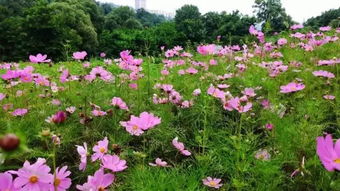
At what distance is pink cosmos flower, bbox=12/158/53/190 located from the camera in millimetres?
1062

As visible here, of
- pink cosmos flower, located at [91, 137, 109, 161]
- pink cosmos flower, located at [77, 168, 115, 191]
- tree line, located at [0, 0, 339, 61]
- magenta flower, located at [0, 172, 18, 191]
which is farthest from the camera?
tree line, located at [0, 0, 339, 61]

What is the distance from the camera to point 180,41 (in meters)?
32.1

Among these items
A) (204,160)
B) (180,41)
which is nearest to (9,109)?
(204,160)

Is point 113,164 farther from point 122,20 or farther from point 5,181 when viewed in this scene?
point 122,20

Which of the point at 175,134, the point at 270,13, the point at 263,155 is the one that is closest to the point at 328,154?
the point at 263,155

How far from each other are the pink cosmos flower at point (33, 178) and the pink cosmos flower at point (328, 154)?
0.70m

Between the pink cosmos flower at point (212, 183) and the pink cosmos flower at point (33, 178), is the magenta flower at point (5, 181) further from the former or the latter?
the pink cosmos flower at point (212, 183)

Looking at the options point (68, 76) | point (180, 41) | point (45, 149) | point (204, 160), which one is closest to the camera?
point (204, 160)

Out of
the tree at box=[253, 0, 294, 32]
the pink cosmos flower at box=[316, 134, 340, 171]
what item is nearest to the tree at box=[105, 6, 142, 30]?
the tree at box=[253, 0, 294, 32]

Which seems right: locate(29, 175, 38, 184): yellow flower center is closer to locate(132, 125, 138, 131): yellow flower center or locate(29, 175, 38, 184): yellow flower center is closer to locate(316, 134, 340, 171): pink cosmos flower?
locate(132, 125, 138, 131): yellow flower center

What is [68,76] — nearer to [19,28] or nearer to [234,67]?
[234,67]

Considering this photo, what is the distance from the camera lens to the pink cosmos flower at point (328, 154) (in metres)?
0.82

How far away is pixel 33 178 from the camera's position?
3.53ft

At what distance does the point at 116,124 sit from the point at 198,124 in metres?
0.47
